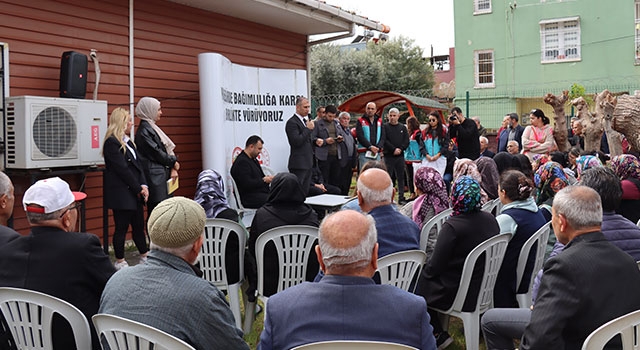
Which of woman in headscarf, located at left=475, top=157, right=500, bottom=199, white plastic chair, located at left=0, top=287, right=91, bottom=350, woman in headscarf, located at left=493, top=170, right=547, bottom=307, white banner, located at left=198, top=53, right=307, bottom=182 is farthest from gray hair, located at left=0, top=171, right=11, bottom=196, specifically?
woman in headscarf, located at left=475, top=157, right=500, bottom=199

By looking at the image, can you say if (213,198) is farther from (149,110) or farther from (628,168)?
(628,168)

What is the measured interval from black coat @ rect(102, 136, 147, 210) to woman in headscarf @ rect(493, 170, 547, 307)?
12.0ft

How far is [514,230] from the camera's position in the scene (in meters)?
4.03

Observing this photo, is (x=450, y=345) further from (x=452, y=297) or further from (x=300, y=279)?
(x=300, y=279)

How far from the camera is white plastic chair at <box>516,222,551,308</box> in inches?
155

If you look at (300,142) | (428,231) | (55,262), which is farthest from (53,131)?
(428,231)

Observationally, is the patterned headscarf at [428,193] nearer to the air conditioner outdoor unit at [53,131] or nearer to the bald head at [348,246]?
the bald head at [348,246]

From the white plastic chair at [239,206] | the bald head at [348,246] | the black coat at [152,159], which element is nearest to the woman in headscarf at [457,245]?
the bald head at [348,246]

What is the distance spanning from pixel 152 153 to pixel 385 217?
3.70 meters

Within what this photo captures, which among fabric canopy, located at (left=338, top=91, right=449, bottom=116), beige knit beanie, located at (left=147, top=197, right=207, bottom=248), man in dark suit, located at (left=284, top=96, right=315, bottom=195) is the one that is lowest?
beige knit beanie, located at (left=147, top=197, right=207, bottom=248)

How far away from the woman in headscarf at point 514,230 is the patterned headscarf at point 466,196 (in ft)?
1.44

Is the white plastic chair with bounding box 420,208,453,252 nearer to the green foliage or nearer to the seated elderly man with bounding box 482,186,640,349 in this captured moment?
the seated elderly man with bounding box 482,186,640,349

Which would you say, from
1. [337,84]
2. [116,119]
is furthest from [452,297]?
[337,84]

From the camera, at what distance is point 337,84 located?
30.0m
